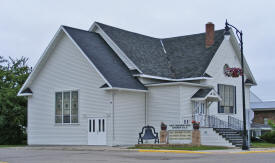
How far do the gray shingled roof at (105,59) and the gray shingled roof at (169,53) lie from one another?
3.09ft

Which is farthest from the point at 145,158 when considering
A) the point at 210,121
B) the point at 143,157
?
the point at 210,121

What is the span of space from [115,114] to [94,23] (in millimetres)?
9365

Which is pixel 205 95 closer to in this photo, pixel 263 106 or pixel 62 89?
pixel 62 89

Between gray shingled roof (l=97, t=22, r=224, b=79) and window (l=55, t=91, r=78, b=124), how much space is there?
5.20 meters

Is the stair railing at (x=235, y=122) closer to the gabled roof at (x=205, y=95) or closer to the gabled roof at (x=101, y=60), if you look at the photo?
the gabled roof at (x=205, y=95)

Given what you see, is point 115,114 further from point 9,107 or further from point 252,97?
point 252,97

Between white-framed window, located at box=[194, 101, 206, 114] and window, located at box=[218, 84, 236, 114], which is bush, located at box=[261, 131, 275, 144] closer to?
window, located at box=[218, 84, 236, 114]

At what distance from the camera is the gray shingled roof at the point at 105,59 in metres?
32.7

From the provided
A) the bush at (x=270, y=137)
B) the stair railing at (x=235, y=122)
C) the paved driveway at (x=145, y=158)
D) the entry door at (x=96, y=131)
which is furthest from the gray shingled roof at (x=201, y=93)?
the paved driveway at (x=145, y=158)

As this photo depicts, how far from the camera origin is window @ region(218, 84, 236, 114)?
38594 mm

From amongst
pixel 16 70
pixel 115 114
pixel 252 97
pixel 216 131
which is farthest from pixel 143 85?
pixel 252 97

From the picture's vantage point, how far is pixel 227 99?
3934cm

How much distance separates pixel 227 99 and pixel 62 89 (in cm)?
1348

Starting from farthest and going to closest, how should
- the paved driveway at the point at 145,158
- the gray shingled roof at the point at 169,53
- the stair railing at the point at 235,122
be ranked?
the stair railing at the point at 235,122 < the gray shingled roof at the point at 169,53 < the paved driveway at the point at 145,158
